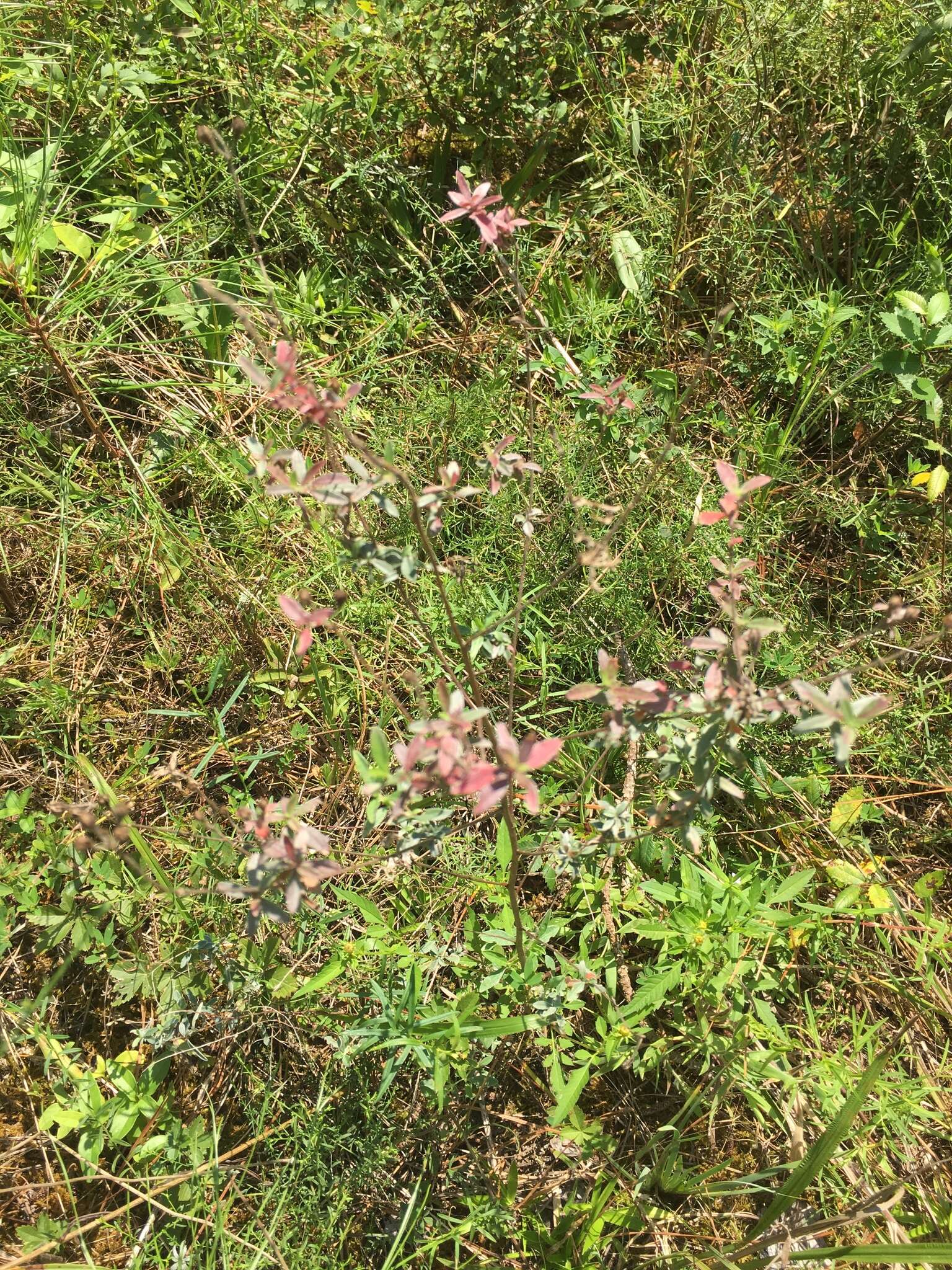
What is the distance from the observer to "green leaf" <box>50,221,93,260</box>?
2.53 m

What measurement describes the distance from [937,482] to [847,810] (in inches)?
36.5

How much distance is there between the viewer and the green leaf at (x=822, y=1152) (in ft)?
5.29

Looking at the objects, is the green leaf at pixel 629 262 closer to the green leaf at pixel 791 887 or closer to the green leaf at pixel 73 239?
the green leaf at pixel 73 239

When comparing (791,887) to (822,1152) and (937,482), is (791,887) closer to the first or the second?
(822,1152)

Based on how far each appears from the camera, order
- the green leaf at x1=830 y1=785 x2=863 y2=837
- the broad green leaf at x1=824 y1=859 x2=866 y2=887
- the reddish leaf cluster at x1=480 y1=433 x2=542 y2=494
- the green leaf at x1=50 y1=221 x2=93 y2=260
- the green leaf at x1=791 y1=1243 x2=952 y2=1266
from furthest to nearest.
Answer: the green leaf at x1=50 y1=221 x2=93 y2=260
the green leaf at x1=830 y1=785 x2=863 y2=837
the broad green leaf at x1=824 y1=859 x2=866 y2=887
the reddish leaf cluster at x1=480 y1=433 x2=542 y2=494
the green leaf at x1=791 y1=1243 x2=952 y2=1266

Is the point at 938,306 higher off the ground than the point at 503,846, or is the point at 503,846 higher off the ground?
the point at 938,306

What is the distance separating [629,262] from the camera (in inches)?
107

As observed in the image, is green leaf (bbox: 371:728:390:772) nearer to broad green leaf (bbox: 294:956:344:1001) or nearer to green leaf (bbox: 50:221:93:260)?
broad green leaf (bbox: 294:956:344:1001)

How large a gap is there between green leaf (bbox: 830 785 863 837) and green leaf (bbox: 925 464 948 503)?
0.84 m

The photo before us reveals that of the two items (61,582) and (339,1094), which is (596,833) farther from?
(61,582)

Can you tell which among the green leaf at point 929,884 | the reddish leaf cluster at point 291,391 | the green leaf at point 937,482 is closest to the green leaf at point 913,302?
the green leaf at point 937,482

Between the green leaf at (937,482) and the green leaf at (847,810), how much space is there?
0.84 meters

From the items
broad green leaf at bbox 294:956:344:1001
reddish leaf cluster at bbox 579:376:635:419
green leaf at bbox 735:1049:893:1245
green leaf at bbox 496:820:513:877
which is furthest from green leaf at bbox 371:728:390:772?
reddish leaf cluster at bbox 579:376:635:419

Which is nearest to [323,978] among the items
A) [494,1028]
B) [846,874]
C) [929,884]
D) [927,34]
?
[494,1028]
